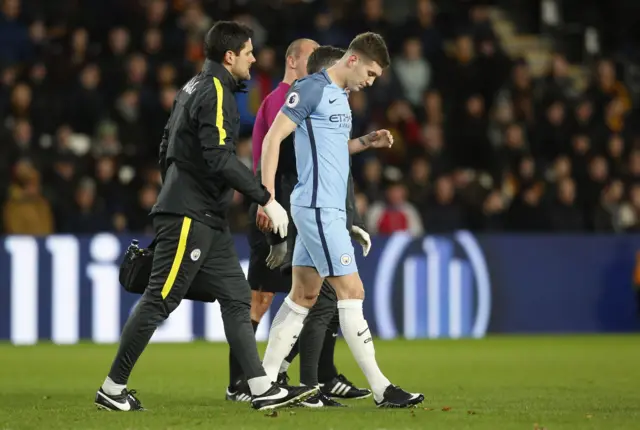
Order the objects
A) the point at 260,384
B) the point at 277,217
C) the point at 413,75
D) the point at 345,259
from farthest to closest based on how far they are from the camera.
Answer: the point at 413,75, the point at 345,259, the point at 260,384, the point at 277,217

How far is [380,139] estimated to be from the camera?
8102 millimetres

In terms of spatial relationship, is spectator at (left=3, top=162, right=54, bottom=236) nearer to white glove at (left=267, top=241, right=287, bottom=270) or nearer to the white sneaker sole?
A: white glove at (left=267, top=241, right=287, bottom=270)

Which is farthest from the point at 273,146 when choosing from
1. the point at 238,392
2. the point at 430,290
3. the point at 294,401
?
the point at 430,290

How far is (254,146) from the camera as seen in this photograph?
846cm

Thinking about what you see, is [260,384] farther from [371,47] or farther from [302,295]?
[371,47]

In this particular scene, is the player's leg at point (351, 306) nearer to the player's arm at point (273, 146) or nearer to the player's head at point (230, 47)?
the player's arm at point (273, 146)

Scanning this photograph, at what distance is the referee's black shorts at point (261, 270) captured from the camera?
8547mm

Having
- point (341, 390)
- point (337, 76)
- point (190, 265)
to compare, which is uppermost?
point (337, 76)

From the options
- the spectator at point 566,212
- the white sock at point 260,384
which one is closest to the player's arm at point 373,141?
the white sock at point 260,384

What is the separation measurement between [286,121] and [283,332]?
1175mm

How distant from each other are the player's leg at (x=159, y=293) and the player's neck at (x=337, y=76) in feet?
3.59

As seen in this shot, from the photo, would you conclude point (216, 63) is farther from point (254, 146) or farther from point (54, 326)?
point (54, 326)

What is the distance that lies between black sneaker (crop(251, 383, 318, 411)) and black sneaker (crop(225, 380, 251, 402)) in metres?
0.92

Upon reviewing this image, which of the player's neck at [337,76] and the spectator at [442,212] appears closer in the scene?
the player's neck at [337,76]
